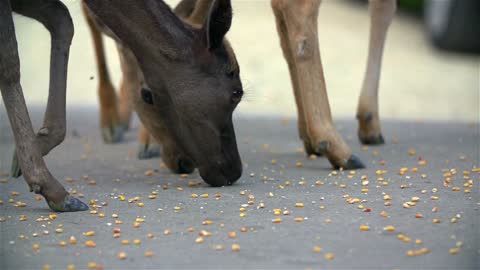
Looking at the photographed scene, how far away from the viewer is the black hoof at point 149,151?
7969 millimetres

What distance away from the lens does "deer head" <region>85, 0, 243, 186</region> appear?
621 centimetres

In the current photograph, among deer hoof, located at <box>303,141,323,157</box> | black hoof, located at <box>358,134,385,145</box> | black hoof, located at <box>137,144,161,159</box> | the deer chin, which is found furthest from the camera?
black hoof, located at <box>358,134,385,145</box>

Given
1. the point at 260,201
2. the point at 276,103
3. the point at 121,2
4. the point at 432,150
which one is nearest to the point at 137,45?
the point at 121,2

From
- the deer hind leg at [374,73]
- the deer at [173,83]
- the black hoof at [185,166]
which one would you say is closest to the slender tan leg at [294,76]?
the deer at [173,83]

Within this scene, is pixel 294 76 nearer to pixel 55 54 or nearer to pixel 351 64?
pixel 55 54

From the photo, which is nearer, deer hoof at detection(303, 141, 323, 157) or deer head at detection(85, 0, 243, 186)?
deer head at detection(85, 0, 243, 186)

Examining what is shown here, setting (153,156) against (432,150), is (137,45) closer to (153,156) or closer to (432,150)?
(153,156)

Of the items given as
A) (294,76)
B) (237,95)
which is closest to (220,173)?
(237,95)

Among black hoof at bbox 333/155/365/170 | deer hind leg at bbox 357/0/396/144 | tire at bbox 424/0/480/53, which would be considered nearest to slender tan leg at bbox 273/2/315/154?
deer hind leg at bbox 357/0/396/144

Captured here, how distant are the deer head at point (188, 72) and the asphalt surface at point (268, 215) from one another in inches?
11.2

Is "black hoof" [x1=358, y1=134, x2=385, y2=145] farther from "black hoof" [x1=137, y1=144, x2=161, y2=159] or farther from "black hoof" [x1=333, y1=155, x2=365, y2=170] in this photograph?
"black hoof" [x1=137, y1=144, x2=161, y2=159]

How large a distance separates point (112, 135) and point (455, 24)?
23.2 ft

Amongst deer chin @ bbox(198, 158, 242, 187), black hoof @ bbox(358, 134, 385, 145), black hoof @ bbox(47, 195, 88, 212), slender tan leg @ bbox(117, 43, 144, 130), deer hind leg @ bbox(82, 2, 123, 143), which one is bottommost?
black hoof @ bbox(358, 134, 385, 145)

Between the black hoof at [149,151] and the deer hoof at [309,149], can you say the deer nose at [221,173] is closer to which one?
the deer hoof at [309,149]
